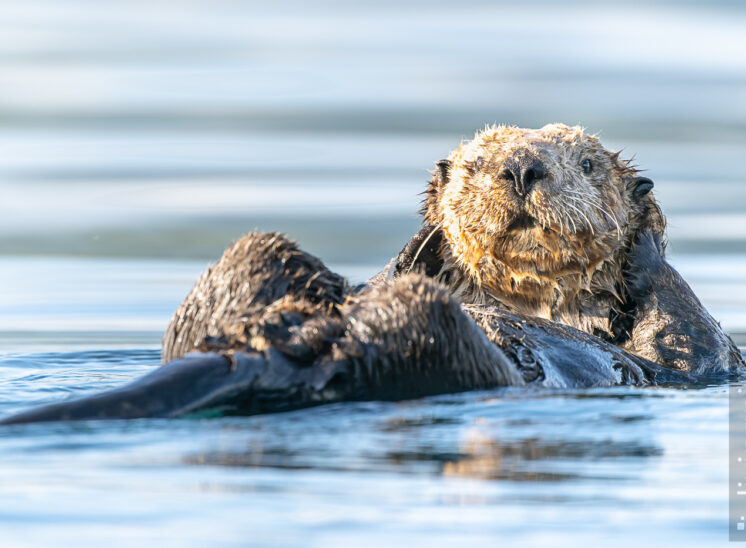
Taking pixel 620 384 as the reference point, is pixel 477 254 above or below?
above

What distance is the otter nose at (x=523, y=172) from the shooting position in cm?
559

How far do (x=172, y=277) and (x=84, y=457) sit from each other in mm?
6337

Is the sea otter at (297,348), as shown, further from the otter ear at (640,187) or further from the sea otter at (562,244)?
the otter ear at (640,187)

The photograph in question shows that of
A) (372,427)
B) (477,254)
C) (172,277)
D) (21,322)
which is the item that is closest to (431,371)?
(372,427)

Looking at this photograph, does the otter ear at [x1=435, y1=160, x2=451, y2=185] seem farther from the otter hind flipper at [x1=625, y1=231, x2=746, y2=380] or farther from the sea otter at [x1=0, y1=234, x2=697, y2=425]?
the sea otter at [x1=0, y1=234, x2=697, y2=425]

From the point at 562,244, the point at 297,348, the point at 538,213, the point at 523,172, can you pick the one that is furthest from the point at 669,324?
the point at 297,348

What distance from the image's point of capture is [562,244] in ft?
19.0

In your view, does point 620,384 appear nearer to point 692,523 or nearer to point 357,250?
point 692,523

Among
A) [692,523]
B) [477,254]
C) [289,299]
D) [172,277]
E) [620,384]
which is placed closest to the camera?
[692,523]

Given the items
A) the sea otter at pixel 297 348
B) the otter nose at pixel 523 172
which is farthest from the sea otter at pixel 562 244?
the sea otter at pixel 297 348

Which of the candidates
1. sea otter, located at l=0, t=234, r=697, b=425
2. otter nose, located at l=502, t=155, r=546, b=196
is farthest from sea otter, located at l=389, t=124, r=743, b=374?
sea otter, located at l=0, t=234, r=697, b=425

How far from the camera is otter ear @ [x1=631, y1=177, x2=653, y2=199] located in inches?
248

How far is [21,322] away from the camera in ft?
27.4

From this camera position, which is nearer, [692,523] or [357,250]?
[692,523]
